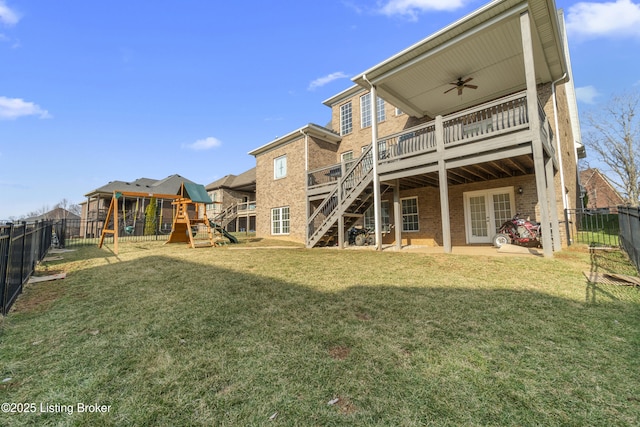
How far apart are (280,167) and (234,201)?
12.5m

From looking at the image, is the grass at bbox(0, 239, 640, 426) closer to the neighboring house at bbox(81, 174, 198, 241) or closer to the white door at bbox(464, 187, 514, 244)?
the white door at bbox(464, 187, 514, 244)

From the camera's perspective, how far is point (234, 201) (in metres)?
27.6

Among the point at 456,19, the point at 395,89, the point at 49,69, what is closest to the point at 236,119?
the point at 49,69

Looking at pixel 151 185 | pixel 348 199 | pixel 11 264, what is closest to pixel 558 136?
pixel 348 199

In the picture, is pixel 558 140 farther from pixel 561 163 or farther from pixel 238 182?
pixel 238 182

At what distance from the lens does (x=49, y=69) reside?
13102 millimetres

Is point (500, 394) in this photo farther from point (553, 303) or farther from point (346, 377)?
point (553, 303)

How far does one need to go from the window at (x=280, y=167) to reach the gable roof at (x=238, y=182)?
8.09 meters

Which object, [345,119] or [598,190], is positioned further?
[598,190]

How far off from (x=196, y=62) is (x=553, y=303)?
15628 millimetres

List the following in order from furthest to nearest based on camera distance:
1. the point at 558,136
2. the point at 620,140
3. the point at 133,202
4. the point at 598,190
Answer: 1. the point at 598,190
2. the point at 133,202
3. the point at 620,140
4. the point at 558,136

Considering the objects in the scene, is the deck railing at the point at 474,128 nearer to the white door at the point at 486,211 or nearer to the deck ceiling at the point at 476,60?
the deck ceiling at the point at 476,60

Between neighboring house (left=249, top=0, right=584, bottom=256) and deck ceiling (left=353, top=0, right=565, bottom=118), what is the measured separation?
3 cm

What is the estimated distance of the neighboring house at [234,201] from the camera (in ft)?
81.7
